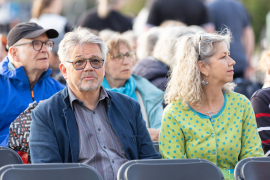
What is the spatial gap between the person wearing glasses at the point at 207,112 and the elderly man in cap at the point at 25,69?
134 centimetres

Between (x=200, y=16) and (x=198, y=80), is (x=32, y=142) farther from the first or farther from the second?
(x=200, y=16)

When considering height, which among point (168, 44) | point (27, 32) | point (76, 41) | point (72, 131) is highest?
point (27, 32)

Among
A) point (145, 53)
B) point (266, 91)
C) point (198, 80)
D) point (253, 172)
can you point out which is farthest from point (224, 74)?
point (145, 53)

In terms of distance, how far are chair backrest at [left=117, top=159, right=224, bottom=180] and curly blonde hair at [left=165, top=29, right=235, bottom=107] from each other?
695 mm

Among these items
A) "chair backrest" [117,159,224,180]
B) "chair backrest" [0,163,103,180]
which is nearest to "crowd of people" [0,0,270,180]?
"chair backrest" [0,163,103,180]

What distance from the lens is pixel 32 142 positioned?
113 inches

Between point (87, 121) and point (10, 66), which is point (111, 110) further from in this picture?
point (10, 66)

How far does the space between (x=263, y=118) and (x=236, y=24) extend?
11.4ft

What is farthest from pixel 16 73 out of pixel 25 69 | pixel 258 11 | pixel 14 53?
pixel 258 11

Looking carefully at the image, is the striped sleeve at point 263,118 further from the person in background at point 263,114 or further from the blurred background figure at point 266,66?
the blurred background figure at point 266,66

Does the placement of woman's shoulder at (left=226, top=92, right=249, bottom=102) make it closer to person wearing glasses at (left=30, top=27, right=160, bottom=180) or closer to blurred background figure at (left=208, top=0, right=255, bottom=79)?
person wearing glasses at (left=30, top=27, right=160, bottom=180)

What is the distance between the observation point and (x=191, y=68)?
10.9 ft

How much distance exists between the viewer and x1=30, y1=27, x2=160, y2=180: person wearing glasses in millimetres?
2916

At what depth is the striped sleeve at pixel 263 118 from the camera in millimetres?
3533
